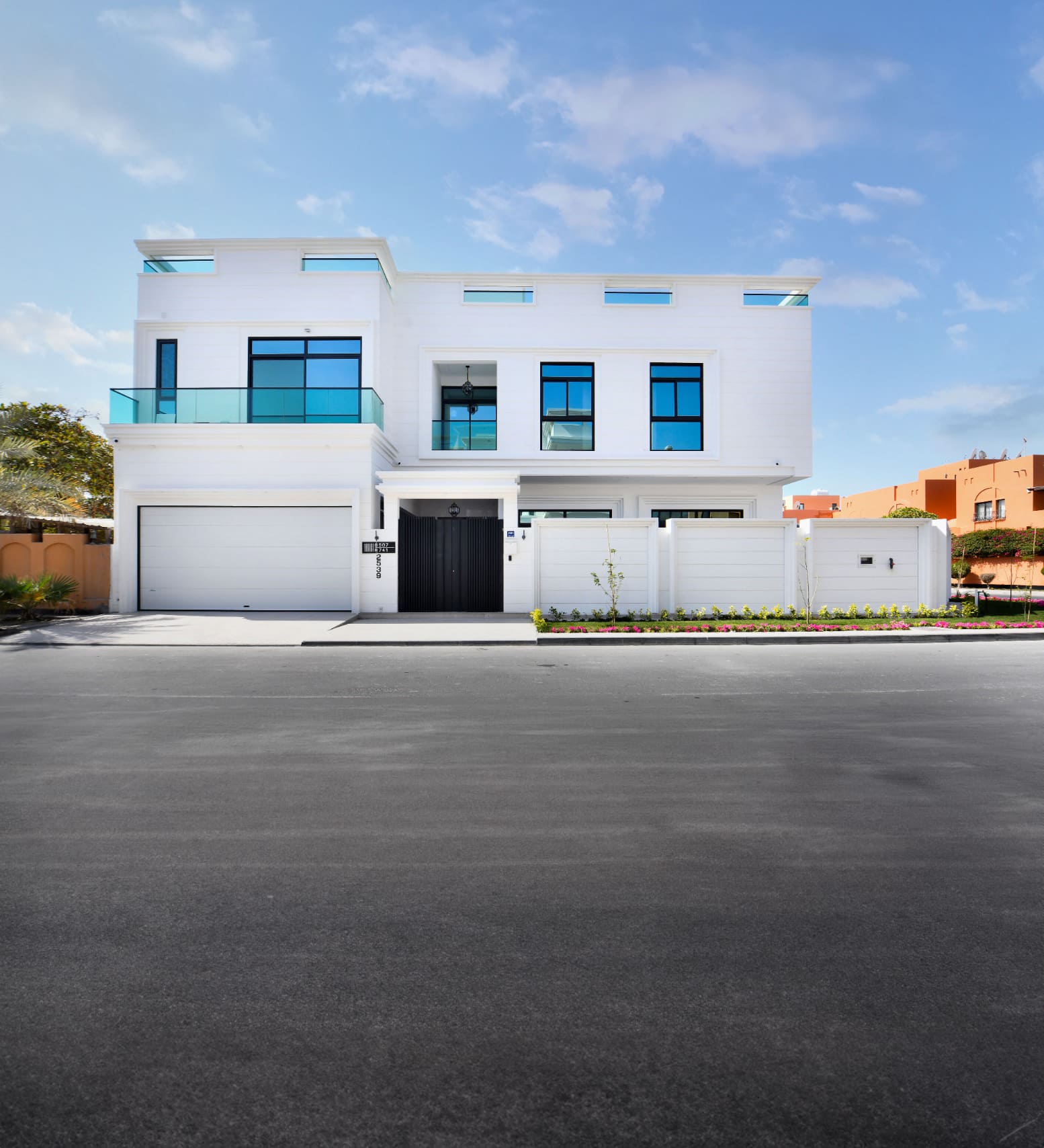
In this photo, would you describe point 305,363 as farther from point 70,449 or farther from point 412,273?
point 70,449

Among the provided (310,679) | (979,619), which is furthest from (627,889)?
(979,619)

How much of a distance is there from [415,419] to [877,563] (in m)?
13.2

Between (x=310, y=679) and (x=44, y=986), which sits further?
(x=310, y=679)

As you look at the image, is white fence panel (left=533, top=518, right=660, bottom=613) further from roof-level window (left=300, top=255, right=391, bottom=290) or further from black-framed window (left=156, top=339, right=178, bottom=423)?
black-framed window (left=156, top=339, right=178, bottom=423)

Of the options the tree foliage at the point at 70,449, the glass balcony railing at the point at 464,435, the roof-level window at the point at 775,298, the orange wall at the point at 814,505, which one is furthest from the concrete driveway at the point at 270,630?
the orange wall at the point at 814,505

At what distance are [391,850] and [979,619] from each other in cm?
1805

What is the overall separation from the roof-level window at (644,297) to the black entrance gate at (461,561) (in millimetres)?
8940

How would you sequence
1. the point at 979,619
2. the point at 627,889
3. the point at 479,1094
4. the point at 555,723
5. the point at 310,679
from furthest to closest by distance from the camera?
the point at 979,619 < the point at 310,679 < the point at 555,723 < the point at 627,889 < the point at 479,1094

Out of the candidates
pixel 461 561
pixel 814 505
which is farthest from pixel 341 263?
pixel 814 505

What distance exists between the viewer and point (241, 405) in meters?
19.4

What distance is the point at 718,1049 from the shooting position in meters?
2.58

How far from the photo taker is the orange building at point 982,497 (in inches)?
1689

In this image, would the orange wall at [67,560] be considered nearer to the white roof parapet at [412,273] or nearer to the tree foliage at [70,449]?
the white roof parapet at [412,273]

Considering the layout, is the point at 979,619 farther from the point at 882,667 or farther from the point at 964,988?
the point at 964,988
